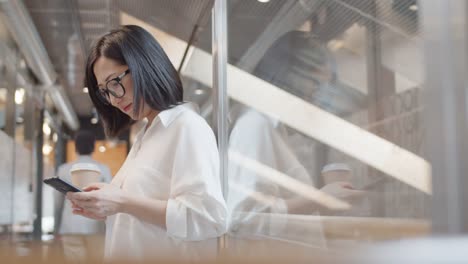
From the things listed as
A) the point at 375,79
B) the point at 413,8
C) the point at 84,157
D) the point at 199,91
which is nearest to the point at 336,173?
the point at 375,79

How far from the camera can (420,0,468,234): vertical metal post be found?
2.20 feet

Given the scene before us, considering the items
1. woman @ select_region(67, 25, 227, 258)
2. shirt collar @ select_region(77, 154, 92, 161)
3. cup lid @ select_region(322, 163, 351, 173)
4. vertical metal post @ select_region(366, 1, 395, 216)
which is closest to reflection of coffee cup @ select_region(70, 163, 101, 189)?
woman @ select_region(67, 25, 227, 258)

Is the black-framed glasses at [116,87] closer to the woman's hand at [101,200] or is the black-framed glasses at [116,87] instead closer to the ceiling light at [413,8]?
the woman's hand at [101,200]

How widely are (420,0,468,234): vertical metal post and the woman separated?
70 cm

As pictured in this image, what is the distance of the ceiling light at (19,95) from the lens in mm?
5535

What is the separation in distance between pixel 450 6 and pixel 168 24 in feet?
5.51

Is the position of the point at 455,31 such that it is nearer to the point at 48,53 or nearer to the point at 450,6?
the point at 450,6

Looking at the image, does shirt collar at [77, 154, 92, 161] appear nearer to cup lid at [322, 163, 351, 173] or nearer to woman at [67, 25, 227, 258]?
woman at [67, 25, 227, 258]

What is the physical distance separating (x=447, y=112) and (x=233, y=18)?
1250 mm

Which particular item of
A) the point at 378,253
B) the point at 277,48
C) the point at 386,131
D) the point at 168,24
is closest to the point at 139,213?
the point at 277,48

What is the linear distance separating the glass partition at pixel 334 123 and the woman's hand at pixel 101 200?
33 centimetres

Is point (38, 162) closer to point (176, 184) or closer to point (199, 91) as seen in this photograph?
point (199, 91)

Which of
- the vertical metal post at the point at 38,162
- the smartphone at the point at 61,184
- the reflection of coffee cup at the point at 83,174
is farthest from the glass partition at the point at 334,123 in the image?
the vertical metal post at the point at 38,162

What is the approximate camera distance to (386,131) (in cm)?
90
